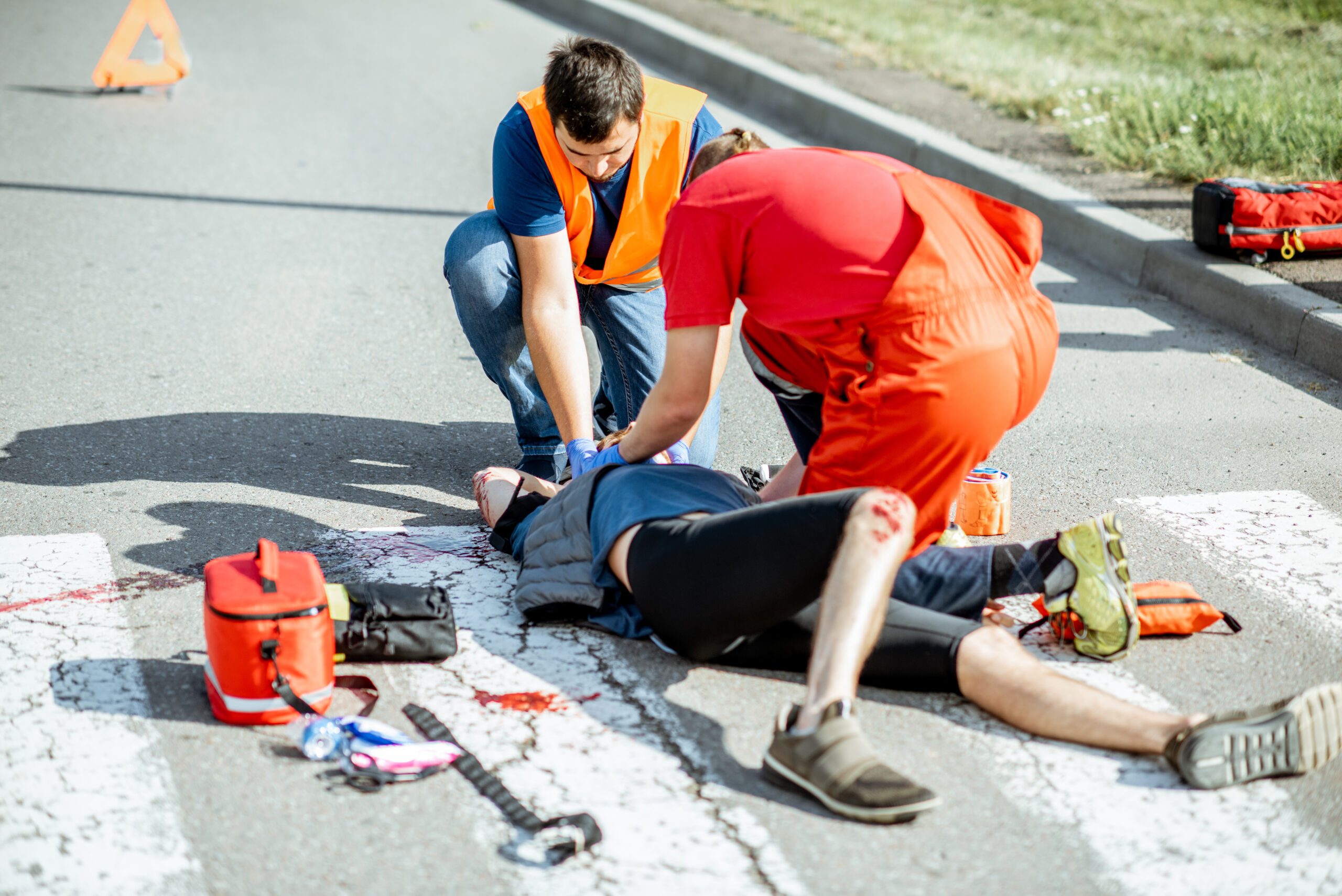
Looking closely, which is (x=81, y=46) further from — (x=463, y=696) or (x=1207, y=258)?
(x=463, y=696)

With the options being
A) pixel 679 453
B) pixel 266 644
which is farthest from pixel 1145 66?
pixel 266 644

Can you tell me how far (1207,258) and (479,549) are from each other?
4.02 meters

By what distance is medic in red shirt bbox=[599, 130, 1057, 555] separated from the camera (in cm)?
279

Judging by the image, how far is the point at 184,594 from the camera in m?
3.34

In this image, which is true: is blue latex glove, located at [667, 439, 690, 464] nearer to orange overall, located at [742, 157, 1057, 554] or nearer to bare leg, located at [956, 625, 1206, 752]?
orange overall, located at [742, 157, 1057, 554]

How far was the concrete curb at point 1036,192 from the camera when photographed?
17.9 feet

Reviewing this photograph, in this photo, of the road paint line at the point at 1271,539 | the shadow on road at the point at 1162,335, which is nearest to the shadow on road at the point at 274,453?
the road paint line at the point at 1271,539

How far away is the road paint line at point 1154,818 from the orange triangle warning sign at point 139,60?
8865 mm

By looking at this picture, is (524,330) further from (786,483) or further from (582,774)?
(582,774)

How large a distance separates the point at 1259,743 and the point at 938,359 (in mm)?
998

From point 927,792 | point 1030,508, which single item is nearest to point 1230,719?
point 927,792

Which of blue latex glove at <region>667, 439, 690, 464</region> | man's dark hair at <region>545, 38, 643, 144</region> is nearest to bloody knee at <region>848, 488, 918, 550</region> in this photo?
blue latex glove at <region>667, 439, 690, 464</region>

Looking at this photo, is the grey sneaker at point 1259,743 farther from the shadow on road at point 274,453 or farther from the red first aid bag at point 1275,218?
the red first aid bag at point 1275,218

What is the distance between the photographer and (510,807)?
2.46m
